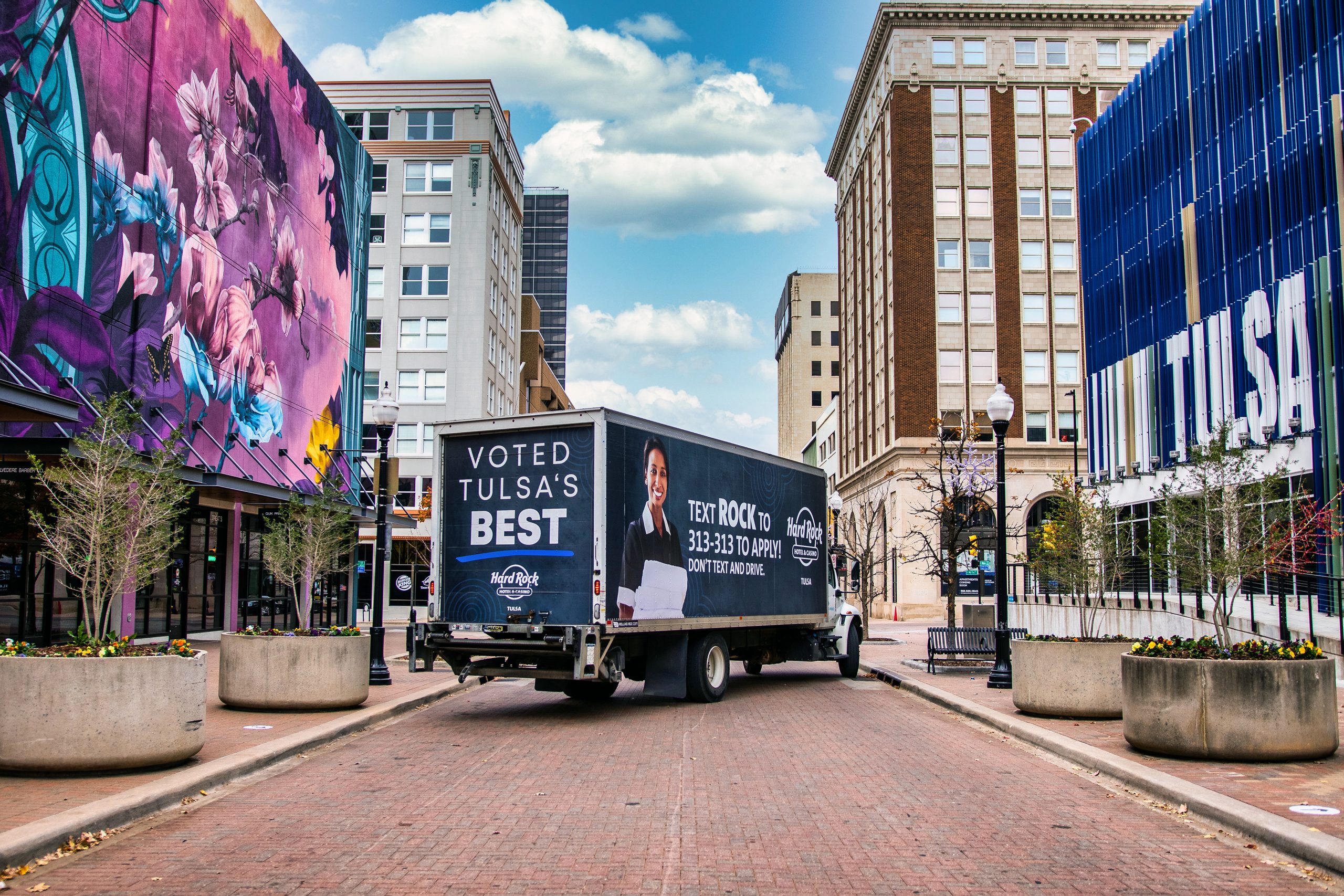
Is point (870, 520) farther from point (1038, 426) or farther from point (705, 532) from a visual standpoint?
point (705, 532)

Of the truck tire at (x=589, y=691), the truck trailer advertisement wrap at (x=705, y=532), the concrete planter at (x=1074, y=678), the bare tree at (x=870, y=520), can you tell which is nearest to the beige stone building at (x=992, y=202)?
the bare tree at (x=870, y=520)

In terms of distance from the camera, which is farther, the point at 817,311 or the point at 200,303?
the point at 817,311

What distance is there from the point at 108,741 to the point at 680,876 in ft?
17.1

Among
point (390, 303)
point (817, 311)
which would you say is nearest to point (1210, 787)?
point (390, 303)

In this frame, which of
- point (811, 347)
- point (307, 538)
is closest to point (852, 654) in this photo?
point (307, 538)

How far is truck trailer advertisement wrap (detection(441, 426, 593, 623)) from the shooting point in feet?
45.2

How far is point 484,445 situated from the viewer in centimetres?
1462

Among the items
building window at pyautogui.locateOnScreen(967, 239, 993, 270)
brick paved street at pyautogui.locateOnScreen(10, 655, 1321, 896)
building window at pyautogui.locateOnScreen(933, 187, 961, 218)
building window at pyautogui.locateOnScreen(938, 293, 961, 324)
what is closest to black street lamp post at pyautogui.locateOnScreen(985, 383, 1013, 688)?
brick paved street at pyautogui.locateOnScreen(10, 655, 1321, 896)

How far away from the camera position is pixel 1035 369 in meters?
58.8

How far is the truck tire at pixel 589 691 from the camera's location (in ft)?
52.8

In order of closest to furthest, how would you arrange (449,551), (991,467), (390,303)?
1. (449,551)
2. (991,467)
3. (390,303)

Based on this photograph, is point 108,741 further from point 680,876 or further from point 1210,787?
point 1210,787

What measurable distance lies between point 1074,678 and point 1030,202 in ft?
169

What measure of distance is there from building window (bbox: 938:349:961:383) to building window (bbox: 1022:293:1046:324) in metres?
4.11
